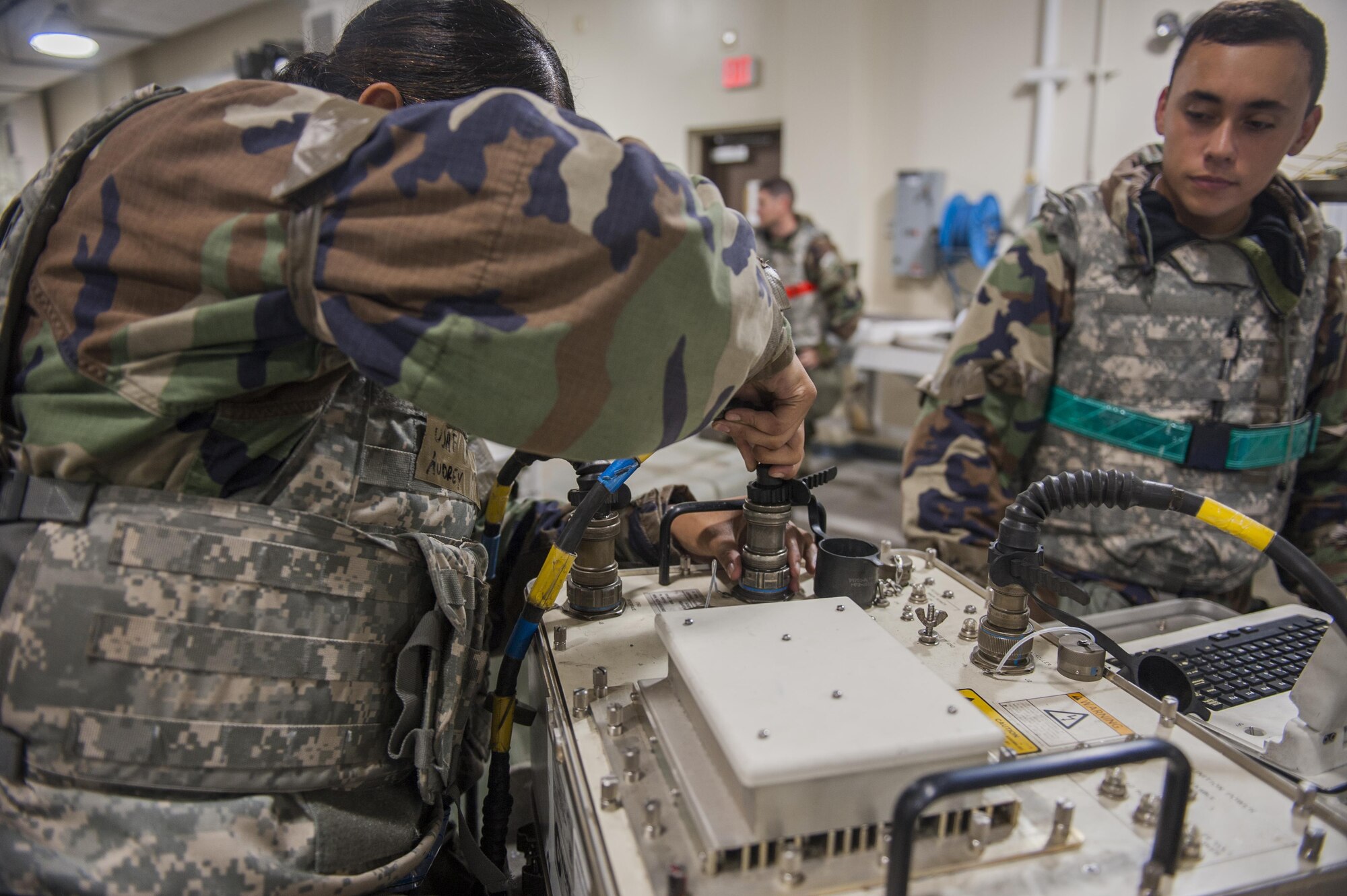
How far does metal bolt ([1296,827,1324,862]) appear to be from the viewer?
630mm

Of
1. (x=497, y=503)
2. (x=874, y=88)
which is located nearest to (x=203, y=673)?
(x=497, y=503)

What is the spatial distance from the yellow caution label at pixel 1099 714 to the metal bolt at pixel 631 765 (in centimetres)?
48

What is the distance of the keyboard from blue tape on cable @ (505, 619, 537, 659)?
786 millimetres

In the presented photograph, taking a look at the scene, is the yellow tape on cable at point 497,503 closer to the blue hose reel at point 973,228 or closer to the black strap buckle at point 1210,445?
the black strap buckle at point 1210,445

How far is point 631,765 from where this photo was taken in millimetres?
728

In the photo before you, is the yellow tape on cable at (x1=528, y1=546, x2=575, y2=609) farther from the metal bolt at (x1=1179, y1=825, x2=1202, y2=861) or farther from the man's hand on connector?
the metal bolt at (x1=1179, y1=825, x2=1202, y2=861)

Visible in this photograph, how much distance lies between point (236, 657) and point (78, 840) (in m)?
0.19

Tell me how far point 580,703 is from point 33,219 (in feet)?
2.21

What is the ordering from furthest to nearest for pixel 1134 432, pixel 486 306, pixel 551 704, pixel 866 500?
1. pixel 866 500
2. pixel 1134 432
3. pixel 551 704
4. pixel 486 306

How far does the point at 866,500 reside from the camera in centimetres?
479

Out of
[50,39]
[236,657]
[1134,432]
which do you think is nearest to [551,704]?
[236,657]

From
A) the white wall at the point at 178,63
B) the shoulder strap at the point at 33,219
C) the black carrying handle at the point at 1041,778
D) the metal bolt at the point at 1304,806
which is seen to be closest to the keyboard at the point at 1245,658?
the metal bolt at the point at 1304,806

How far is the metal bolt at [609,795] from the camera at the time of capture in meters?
0.69

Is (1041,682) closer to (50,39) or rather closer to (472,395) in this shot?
(472,395)
